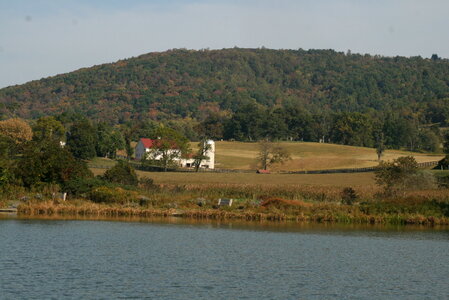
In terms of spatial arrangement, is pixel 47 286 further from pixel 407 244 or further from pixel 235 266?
pixel 407 244

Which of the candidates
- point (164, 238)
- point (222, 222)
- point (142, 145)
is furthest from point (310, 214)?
point (142, 145)

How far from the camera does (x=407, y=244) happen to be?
47.1 m

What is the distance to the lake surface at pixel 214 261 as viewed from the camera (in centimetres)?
2989

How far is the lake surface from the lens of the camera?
98.1 feet

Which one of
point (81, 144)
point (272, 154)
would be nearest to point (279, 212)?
point (81, 144)

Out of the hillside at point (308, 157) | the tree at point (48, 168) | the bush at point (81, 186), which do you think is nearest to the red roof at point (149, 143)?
the hillside at point (308, 157)

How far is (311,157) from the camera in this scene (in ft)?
555

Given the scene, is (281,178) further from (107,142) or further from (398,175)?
(107,142)

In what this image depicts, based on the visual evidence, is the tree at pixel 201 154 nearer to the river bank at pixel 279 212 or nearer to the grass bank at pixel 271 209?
the grass bank at pixel 271 209

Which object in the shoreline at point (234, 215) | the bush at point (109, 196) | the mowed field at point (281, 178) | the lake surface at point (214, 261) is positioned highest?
the mowed field at point (281, 178)

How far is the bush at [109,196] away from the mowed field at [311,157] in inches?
3281

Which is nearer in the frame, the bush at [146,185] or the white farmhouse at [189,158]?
the bush at [146,185]

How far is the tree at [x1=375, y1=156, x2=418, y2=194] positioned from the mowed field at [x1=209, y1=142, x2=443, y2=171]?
6290 centimetres

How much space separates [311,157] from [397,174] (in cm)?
9410
